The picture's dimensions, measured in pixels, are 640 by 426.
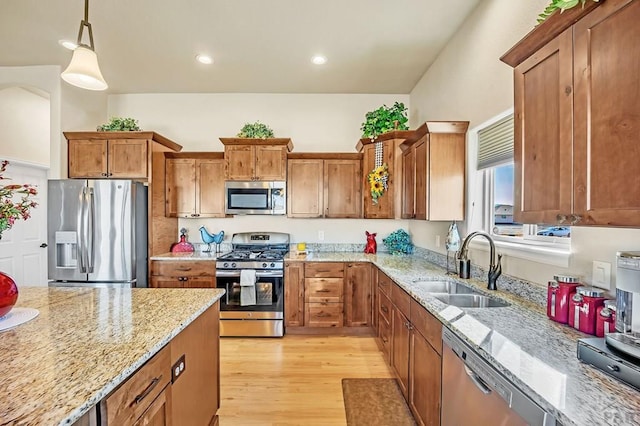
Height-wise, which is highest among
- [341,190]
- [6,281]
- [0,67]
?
[0,67]

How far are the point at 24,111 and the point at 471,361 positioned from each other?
593 centimetres

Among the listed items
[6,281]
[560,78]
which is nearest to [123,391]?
[6,281]

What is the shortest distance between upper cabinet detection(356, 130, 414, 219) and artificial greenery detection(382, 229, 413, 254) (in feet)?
1.80

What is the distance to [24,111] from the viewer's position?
13.8 ft

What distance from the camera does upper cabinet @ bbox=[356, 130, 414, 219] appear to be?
3.42 m

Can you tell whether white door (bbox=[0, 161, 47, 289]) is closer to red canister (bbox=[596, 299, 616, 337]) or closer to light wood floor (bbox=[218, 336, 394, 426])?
light wood floor (bbox=[218, 336, 394, 426])

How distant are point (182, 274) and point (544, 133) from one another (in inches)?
140

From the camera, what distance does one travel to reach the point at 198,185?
3914mm

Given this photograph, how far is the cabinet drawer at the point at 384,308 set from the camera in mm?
2726

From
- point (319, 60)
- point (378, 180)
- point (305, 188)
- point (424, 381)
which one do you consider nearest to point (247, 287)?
point (305, 188)

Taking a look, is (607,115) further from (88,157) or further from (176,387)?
(88,157)

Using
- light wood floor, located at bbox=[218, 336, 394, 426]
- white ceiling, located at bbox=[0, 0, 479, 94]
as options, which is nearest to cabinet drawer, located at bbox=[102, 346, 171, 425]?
light wood floor, located at bbox=[218, 336, 394, 426]

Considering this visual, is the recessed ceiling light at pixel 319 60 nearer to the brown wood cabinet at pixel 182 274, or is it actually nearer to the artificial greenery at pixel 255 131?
the artificial greenery at pixel 255 131

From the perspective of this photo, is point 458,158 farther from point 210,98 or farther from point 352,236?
point 210,98
